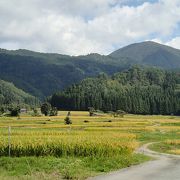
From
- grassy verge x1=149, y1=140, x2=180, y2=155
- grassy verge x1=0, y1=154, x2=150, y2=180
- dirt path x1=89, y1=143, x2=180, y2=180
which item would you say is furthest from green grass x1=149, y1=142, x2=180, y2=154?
dirt path x1=89, y1=143, x2=180, y2=180

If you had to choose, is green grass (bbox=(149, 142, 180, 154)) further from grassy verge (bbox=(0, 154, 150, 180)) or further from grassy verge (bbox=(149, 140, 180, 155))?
grassy verge (bbox=(0, 154, 150, 180))

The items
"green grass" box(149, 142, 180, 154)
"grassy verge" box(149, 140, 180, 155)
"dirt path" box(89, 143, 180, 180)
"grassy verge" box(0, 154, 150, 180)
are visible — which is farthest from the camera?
"green grass" box(149, 142, 180, 154)

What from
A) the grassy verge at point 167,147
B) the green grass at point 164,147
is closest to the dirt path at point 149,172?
the grassy verge at point 167,147

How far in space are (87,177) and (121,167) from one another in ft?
18.4

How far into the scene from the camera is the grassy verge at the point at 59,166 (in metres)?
28.6

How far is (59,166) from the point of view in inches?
1253

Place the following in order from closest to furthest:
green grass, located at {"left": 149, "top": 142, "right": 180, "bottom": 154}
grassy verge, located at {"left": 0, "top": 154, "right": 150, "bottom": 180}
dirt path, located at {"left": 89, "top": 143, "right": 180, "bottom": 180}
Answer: dirt path, located at {"left": 89, "top": 143, "right": 180, "bottom": 180}
grassy verge, located at {"left": 0, "top": 154, "right": 150, "bottom": 180}
green grass, located at {"left": 149, "top": 142, "right": 180, "bottom": 154}

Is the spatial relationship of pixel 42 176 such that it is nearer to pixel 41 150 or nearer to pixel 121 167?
pixel 121 167

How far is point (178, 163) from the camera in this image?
36125mm

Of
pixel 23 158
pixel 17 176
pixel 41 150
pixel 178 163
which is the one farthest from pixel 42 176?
pixel 178 163

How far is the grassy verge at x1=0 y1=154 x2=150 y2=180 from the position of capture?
28.6m

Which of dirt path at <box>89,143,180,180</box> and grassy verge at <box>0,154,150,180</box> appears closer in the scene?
dirt path at <box>89,143,180,180</box>

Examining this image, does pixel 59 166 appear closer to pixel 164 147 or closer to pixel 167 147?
pixel 164 147

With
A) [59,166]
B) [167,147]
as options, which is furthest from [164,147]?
[59,166]
